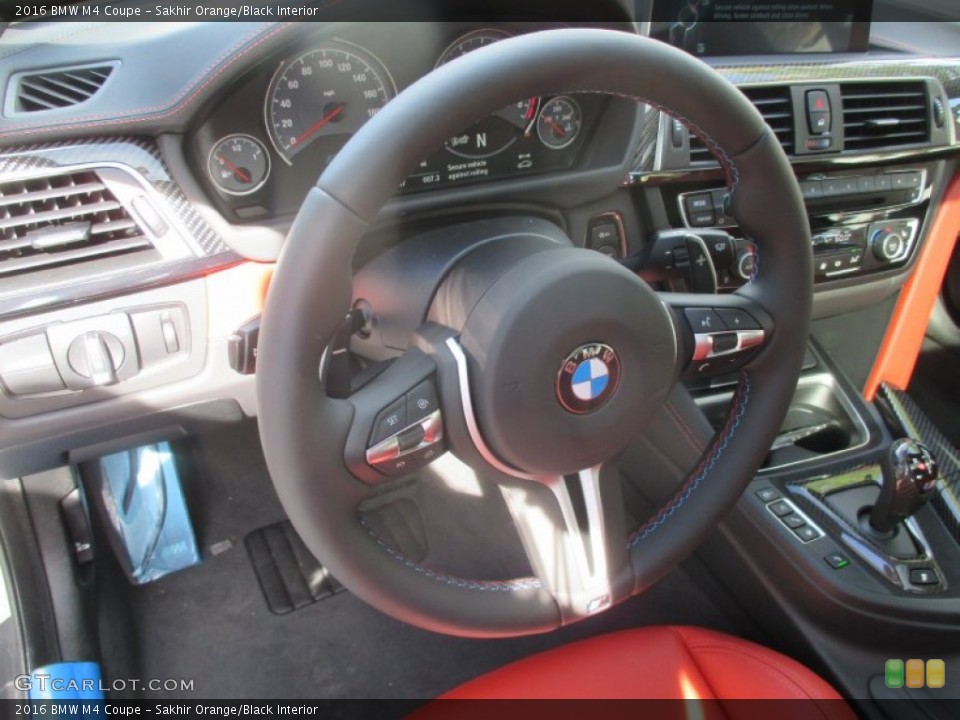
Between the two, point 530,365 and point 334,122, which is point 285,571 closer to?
point 334,122

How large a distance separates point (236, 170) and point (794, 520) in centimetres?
113

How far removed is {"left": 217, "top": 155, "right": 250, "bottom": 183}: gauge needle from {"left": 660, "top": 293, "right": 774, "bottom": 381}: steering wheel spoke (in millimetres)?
626

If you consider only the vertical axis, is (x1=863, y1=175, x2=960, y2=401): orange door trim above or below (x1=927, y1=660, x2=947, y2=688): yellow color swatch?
above

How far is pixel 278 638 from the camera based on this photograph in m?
1.77

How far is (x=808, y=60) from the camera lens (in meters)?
1.74

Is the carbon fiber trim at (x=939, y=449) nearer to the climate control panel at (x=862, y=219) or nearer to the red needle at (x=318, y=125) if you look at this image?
the climate control panel at (x=862, y=219)

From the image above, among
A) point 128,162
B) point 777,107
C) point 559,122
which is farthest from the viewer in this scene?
point 777,107

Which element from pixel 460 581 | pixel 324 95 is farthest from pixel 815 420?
pixel 324 95

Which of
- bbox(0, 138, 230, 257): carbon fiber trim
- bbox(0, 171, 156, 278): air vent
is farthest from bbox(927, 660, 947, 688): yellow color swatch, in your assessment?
bbox(0, 171, 156, 278): air vent

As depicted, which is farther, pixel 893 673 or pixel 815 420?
pixel 815 420

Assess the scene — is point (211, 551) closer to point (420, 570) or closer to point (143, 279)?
point (143, 279)

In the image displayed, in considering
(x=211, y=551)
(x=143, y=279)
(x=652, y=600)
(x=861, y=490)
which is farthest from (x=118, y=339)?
(x=861, y=490)

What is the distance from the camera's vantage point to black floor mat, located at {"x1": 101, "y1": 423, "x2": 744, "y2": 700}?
5.58 ft

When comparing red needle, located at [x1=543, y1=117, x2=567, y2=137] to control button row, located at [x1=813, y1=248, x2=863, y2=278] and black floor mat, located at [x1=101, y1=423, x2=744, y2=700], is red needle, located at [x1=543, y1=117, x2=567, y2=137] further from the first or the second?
black floor mat, located at [x1=101, y1=423, x2=744, y2=700]
